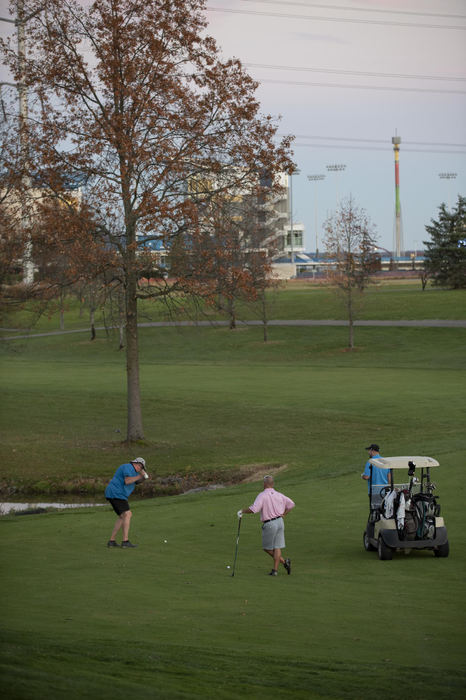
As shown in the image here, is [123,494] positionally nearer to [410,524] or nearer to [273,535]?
[273,535]

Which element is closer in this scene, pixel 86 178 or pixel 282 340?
pixel 86 178

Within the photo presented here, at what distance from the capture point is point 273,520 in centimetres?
1599

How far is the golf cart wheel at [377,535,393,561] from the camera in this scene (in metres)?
16.6

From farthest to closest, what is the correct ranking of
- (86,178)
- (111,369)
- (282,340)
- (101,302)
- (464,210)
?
1. (464,210)
2. (282,340)
3. (111,369)
4. (101,302)
5. (86,178)

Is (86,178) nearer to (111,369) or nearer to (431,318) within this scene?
(111,369)

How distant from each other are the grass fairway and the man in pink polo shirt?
439mm

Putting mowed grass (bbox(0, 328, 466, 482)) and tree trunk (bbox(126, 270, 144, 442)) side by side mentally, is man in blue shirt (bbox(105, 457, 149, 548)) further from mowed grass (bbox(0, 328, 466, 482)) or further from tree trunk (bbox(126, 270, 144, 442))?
tree trunk (bbox(126, 270, 144, 442))

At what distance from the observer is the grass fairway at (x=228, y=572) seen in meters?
9.74

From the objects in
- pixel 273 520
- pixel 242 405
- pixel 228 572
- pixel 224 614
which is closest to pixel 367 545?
pixel 273 520

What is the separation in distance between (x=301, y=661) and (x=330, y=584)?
4.55 meters

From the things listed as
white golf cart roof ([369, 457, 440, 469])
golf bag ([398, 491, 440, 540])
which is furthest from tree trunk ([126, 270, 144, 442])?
golf bag ([398, 491, 440, 540])

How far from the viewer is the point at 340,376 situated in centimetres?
5594

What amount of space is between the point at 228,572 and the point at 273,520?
48.5 inches

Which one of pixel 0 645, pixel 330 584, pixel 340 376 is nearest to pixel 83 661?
pixel 0 645
